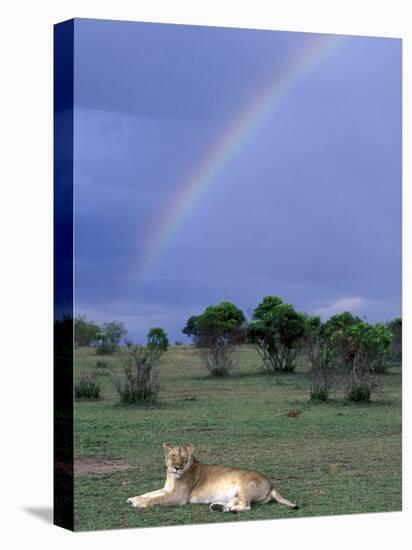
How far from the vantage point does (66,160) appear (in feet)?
43.2

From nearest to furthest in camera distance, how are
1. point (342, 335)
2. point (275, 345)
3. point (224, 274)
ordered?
point (224, 274)
point (275, 345)
point (342, 335)

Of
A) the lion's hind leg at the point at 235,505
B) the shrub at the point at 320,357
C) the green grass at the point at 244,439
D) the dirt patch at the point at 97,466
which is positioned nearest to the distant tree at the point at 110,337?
the green grass at the point at 244,439

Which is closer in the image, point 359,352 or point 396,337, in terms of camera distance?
point 396,337

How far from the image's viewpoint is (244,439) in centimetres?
1391

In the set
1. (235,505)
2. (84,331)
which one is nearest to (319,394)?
(235,505)

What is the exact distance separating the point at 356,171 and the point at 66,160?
112 inches

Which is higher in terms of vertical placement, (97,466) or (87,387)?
(87,387)

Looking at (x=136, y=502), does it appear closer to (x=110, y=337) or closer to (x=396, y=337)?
(x=110, y=337)

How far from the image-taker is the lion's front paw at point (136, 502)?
13.2 m

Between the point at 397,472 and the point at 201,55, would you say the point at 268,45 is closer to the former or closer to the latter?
the point at 201,55

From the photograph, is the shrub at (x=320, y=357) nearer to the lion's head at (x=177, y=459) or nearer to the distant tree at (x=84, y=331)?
the lion's head at (x=177, y=459)

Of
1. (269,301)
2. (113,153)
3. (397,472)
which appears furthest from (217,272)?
(397,472)

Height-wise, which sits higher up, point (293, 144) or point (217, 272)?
point (293, 144)

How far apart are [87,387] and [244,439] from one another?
1.55m
